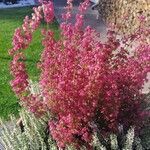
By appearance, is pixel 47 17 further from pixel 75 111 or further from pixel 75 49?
pixel 75 111

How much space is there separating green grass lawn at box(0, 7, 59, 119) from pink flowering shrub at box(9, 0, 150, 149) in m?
2.78

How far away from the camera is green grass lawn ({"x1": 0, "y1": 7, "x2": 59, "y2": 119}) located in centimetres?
762

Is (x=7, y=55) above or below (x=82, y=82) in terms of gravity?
below

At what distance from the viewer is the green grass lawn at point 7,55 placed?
7622mm

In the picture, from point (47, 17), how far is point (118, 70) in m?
0.75

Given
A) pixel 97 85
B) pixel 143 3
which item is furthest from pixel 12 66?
pixel 143 3

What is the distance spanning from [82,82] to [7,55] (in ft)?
19.4

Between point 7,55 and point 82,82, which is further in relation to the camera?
point 7,55

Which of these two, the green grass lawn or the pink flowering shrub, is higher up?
the pink flowering shrub

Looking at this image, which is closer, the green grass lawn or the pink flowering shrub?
the pink flowering shrub

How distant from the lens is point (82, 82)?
4.25 meters

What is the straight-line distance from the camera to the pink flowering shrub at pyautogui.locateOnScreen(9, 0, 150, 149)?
425cm

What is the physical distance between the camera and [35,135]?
15.4 ft

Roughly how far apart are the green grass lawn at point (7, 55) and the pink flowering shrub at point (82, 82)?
2.78m
